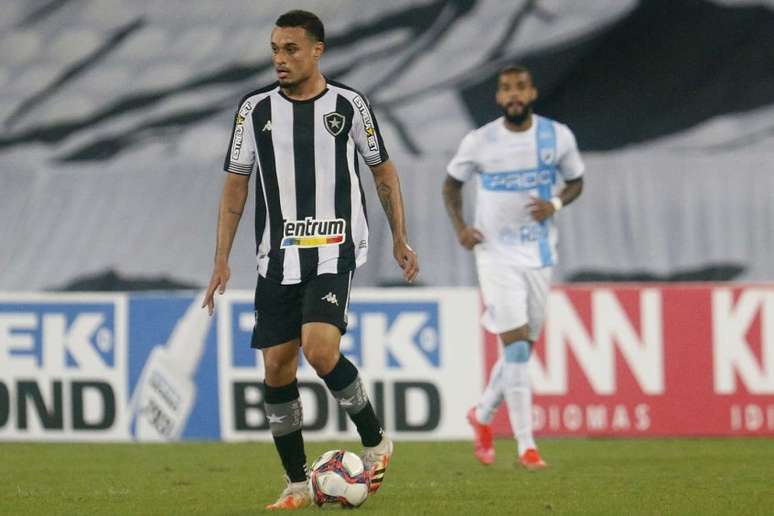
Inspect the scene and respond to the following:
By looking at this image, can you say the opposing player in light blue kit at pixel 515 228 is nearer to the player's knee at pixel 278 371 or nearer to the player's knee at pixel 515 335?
the player's knee at pixel 515 335

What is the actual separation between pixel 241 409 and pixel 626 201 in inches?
151

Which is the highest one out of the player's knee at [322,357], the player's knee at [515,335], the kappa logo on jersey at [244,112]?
the kappa logo on jersey at [244,112]

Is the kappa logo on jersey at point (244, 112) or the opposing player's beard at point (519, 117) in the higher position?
the opposing player's beard at point (519, 117)

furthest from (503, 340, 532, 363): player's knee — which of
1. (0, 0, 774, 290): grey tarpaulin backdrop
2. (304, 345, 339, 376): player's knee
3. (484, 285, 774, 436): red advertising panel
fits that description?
(0, 0, 774, 290): grey tarpaulin backdrop

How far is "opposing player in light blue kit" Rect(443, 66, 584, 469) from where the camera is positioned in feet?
30.1

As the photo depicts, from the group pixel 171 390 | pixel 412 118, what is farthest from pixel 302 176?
pixel 412 118

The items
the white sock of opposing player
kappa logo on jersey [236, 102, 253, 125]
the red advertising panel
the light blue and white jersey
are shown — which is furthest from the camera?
the red advertising panel

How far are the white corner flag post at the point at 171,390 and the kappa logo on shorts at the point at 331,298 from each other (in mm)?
5178

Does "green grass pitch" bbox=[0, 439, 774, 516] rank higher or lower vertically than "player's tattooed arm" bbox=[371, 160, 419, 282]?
lower

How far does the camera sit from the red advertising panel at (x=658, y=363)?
36.6ft

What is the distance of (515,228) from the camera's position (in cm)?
932

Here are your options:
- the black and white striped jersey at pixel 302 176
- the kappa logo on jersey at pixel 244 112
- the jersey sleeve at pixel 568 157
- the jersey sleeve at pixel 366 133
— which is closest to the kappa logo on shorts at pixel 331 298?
the black and white striped jersey at pixel 302 176

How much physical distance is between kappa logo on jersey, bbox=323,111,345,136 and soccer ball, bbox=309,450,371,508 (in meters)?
1.26

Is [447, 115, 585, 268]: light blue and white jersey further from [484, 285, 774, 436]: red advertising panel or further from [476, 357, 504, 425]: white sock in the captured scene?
[484, 285, 774, 436]: red advertising panel
